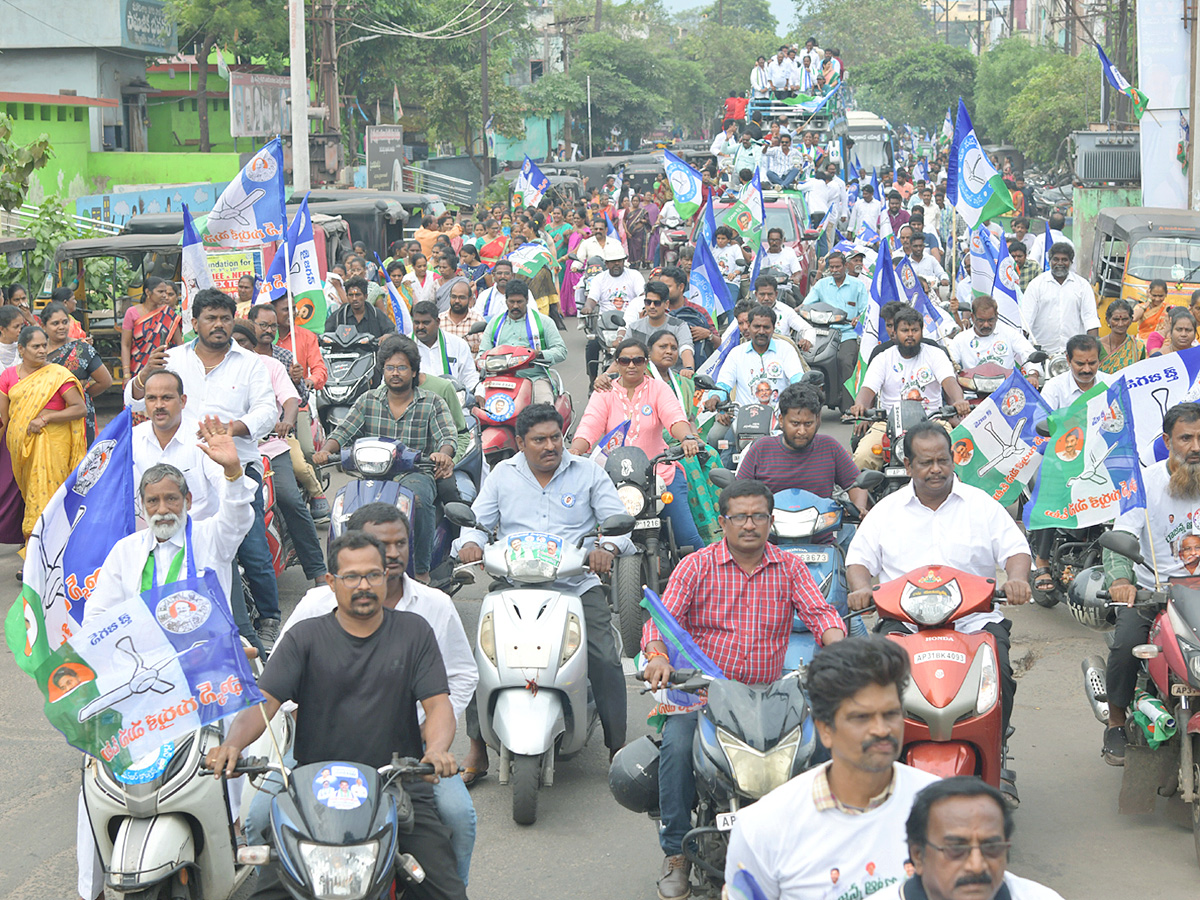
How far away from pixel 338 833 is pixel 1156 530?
3834 millimetres

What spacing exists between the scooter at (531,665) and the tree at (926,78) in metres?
67.8

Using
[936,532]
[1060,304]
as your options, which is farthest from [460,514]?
[1060,304]

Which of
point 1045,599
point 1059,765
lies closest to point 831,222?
point 1045,599

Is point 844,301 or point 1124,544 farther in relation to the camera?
point 844,301

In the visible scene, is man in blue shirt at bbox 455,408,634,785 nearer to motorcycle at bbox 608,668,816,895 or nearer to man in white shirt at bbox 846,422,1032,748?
man in white shirt at bbox 846,422,1032,748

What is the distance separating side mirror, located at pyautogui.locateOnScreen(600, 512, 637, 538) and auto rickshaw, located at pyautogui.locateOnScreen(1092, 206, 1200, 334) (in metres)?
9.49

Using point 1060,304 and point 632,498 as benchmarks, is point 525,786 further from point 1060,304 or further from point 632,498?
point 1060,304

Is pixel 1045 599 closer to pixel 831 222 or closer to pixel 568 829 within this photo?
pixel 568 829

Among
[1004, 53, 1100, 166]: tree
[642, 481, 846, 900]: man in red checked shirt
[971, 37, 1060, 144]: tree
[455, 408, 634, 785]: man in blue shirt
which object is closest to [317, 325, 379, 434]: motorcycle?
[455, 408, 634, 785]: man in blue shirt

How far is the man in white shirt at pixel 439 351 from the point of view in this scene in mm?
11172

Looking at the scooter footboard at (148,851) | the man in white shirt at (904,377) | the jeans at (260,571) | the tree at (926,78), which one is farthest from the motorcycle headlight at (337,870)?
the tree at (926,78)

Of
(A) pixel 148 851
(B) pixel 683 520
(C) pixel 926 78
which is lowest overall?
(A) pixel 148 851

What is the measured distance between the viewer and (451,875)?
14.6ft

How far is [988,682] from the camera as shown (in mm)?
5270
